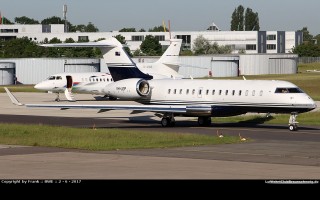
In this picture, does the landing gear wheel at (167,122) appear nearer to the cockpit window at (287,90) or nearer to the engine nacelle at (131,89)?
the engine nacelle at (131,89)

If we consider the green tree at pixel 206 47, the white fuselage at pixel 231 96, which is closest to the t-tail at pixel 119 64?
the white fuselage at pixel 231 96

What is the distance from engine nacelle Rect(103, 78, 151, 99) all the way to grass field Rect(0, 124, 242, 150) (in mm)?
7466

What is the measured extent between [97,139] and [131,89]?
11483 mm

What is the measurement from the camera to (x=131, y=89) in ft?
143

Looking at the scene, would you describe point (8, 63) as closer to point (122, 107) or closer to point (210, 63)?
point (210, 63)

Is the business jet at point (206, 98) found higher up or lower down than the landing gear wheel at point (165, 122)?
higher up

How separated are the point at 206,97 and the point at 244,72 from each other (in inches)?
3581

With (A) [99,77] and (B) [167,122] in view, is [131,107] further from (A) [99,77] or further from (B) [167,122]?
(A) [99,77]

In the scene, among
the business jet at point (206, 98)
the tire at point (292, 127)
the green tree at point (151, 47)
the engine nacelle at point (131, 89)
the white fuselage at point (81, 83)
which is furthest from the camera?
the green tree at point (151, 47)

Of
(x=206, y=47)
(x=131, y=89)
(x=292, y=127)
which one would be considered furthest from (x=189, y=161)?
(x=206, y=47)

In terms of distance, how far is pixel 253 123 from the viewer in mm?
45656

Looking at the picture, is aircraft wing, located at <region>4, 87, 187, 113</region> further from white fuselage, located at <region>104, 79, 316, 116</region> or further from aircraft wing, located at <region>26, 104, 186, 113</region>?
white fuselage, located at <region>104, 79, 316, 116</region>

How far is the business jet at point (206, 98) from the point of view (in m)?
39.1

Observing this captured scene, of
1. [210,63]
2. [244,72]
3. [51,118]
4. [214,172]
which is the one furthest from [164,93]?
[244,72]
